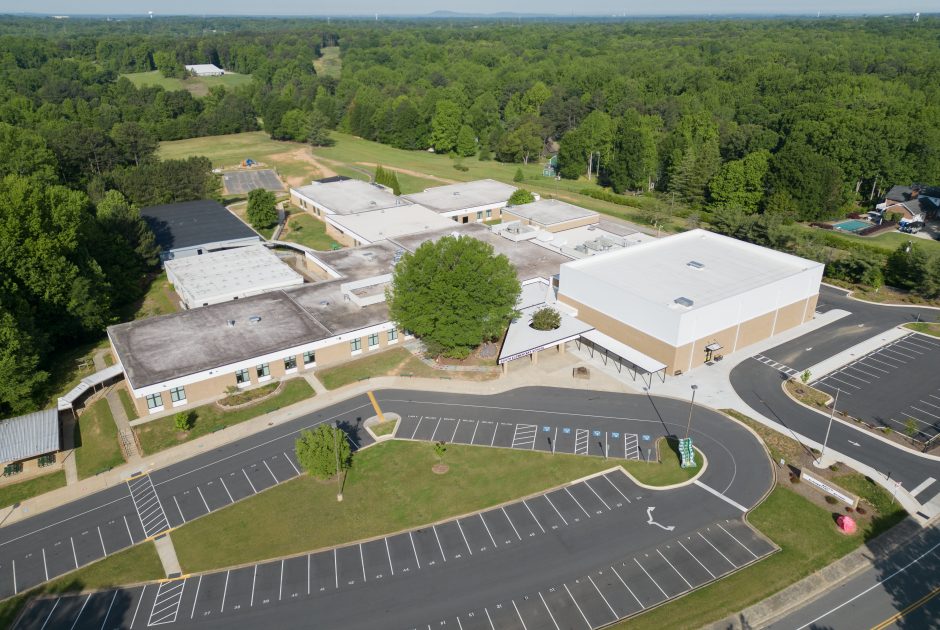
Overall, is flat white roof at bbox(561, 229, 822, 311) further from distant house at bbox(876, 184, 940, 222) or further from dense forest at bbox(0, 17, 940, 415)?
distant house at bbox(876, 184, 940, 222)

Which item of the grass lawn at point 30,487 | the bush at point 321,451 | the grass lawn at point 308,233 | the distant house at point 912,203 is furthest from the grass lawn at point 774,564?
the distant house at point 912,203

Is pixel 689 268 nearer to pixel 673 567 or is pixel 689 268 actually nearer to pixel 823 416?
pixel 823 416

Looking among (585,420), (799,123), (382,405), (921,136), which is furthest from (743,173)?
(382,405)

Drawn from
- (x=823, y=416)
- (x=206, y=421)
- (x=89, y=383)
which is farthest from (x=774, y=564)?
(x=89, y=383)

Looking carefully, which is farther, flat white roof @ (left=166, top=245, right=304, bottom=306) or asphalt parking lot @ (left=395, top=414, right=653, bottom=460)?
flat white roof @ (left=166, top=245, right=304, bottom=306)

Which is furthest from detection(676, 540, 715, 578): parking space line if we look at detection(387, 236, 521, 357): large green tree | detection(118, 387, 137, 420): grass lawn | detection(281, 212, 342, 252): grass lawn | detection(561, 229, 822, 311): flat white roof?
detection(281, 212, 342, 252): grass lawn

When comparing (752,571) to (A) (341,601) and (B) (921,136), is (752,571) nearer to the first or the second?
(A) (341,601)

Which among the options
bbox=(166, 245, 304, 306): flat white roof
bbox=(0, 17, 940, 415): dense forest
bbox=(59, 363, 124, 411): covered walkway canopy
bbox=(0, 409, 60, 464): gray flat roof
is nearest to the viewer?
bbox=(0, 409, 60, 464): gray flat roof
